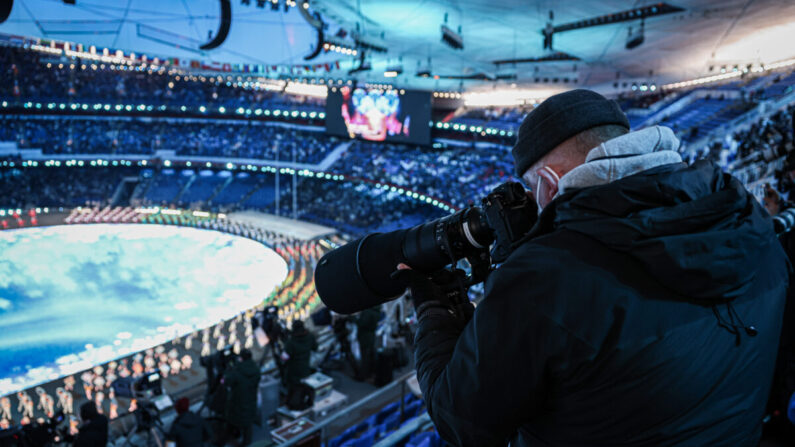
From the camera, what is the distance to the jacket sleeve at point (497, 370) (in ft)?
2.88

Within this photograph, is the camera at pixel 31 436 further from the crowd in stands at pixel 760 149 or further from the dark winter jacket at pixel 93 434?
the crowd in stands at pixel 760 149

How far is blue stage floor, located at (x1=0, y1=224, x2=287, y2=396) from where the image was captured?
1143cm

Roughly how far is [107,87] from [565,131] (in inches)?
1587

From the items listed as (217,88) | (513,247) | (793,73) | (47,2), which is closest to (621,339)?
(513,247)

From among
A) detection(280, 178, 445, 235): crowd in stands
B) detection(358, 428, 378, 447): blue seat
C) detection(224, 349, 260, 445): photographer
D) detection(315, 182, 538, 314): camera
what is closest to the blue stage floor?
detection(280, 178, 445, 235): crowd in stands

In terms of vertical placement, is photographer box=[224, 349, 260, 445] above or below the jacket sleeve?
below

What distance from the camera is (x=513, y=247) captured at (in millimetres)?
1153

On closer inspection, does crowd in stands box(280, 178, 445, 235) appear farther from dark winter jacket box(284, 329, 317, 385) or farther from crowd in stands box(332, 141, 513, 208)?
dark winter jacket box(284, 329, 317, 385)

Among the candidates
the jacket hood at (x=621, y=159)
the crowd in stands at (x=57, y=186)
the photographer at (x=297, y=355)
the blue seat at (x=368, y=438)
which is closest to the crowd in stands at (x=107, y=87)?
the crowd in stands at (x=57, y=186)

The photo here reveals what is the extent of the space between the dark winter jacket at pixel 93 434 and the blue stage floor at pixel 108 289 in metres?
6.20

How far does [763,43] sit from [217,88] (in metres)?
34.4

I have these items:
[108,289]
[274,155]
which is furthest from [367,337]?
[274,155]

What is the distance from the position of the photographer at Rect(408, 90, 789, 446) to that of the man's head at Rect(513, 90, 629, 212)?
9 cm

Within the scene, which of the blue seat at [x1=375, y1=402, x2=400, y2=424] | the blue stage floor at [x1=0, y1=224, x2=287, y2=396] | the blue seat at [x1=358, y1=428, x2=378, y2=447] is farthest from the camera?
the blue stage floor at [x1=0, y1=224, x2=287, y2=396]
